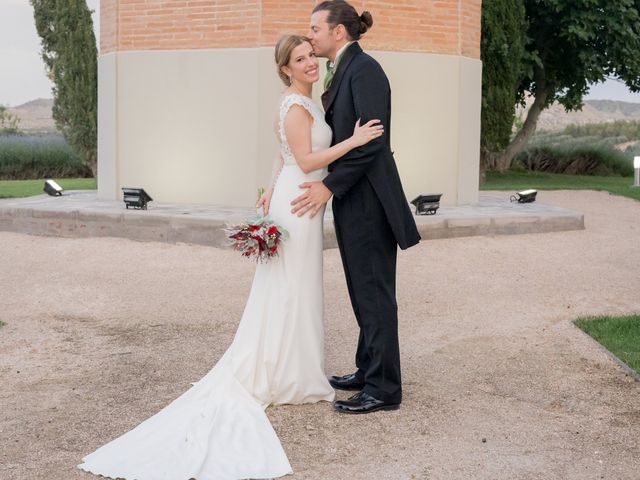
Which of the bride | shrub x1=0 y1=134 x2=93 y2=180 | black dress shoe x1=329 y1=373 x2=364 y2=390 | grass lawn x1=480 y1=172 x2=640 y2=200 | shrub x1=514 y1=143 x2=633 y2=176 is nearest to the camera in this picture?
the bride

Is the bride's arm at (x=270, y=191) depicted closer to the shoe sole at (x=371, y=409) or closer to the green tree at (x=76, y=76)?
the shoe sole at (x=371, y=409)

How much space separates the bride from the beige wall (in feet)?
24.7

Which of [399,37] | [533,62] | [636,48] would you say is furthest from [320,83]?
[636,48]

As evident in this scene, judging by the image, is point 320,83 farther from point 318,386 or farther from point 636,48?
point 636,48

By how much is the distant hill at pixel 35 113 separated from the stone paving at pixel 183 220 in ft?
251

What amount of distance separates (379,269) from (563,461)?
4.42 ft

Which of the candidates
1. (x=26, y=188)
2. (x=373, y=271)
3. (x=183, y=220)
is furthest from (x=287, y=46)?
(x=26, y=188)

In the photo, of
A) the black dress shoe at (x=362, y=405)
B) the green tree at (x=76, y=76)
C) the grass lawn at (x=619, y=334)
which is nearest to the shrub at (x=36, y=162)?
the green tree at (x=76, y=76)

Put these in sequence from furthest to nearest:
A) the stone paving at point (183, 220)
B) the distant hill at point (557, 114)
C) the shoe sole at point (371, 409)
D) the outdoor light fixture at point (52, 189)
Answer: the distant hill at point (557, 114) < the outdoor light fixture at point (52, 189) < the stone paving at point (183, 220) < the shoe sole at point (371, 409)

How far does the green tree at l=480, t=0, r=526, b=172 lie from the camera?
774 inches

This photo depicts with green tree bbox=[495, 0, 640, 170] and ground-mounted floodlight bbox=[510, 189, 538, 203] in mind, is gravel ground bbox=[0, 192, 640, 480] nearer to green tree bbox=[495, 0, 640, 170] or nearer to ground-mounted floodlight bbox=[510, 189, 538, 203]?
ground-mounted floodlight bbox=[510, 189, 538, 203]

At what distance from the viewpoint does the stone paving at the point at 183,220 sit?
1082cm

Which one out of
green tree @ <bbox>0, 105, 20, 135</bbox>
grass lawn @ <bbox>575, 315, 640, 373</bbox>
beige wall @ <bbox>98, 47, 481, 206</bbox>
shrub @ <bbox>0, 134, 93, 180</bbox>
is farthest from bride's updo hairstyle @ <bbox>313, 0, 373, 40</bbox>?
green tree @ <bbox>0, 105, 20, 135</bbox>

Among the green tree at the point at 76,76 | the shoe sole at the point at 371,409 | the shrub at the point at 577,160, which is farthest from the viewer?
the shrub at the point at 577,160
